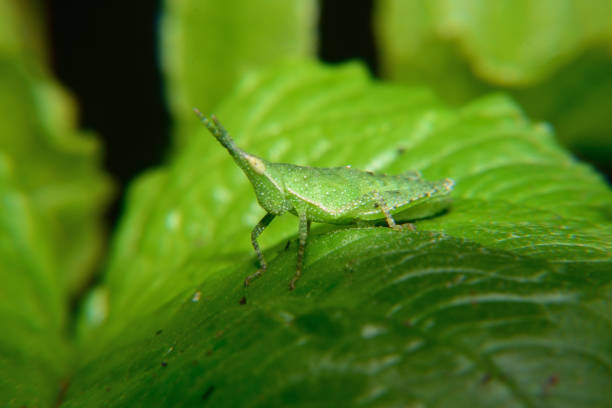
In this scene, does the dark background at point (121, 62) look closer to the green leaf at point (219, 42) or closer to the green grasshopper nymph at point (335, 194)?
the green leaf at point (219, 42)

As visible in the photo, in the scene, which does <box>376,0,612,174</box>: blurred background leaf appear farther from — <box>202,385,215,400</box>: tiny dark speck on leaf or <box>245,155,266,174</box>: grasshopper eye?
<box>202,385,215,400</box>: tiny dark speck on leaf

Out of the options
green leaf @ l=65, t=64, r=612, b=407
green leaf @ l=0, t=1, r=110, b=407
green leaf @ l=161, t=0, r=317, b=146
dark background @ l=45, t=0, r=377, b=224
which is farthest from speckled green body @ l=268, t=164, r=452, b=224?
dark background @ l=45, t=0, r=377, b=224

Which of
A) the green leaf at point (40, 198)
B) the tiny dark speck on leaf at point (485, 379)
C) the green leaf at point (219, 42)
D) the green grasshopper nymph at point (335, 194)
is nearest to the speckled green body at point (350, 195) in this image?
the green grasshopper nymph at point (335, 194)

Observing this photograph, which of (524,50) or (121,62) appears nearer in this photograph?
(524,50)

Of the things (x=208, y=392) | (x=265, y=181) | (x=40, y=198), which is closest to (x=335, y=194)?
(x=265, y=181)

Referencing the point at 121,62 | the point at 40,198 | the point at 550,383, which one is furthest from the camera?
the point at 121,62

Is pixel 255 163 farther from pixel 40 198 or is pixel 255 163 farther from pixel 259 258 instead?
pixel 40 198
